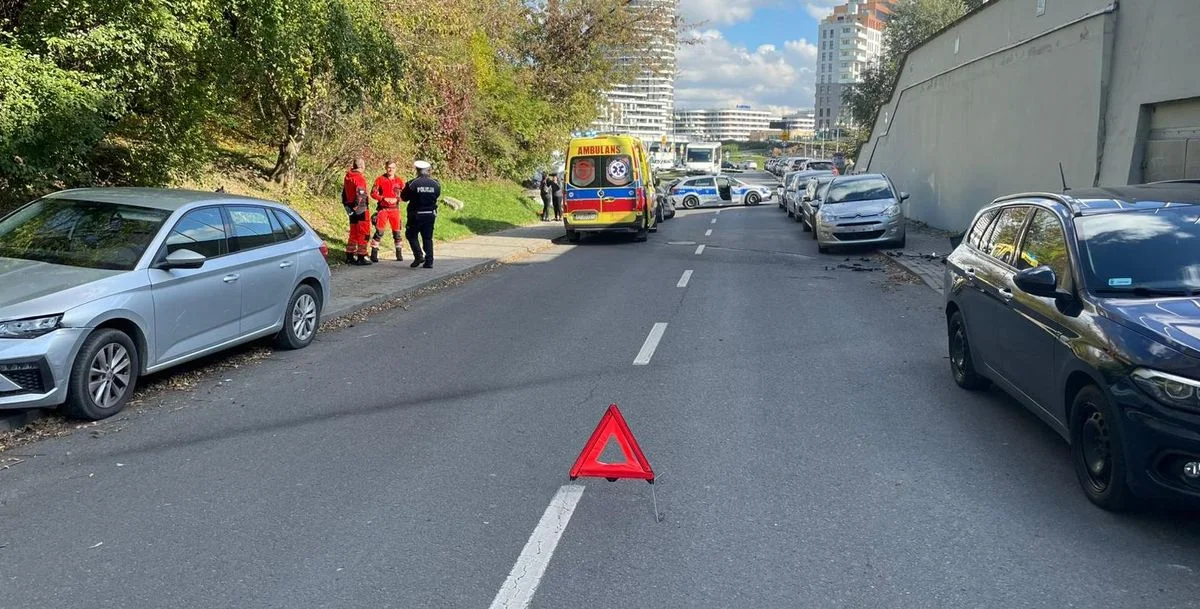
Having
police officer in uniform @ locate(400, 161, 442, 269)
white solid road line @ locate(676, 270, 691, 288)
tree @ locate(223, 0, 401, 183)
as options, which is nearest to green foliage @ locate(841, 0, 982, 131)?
white solid road line @ locate(676, 270, 691, 288)

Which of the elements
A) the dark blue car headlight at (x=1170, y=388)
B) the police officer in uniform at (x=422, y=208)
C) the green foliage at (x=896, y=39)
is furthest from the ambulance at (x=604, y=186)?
the green foliage at (x=896, y=39)

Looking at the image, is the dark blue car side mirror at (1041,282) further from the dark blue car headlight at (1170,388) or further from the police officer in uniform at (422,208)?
the police officer in uniform at (422,208)

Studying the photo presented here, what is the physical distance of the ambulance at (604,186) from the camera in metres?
22.6

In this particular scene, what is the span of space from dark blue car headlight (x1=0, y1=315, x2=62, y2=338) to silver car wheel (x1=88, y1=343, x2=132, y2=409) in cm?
37

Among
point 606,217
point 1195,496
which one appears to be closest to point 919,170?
point 606,217

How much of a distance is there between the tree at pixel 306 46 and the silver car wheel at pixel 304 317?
3.67 m

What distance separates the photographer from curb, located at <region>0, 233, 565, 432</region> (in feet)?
20.4

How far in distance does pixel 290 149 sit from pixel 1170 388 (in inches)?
685

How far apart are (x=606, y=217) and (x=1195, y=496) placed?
18.9 metres

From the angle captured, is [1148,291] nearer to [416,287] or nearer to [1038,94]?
[416,287]

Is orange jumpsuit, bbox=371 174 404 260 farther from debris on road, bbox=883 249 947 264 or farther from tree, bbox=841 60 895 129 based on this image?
tree, bbox=841 60 895 129

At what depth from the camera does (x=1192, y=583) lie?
154 inches

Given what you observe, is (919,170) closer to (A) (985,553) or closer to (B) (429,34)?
(B) (429,34)

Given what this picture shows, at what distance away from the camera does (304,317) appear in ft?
31.1
